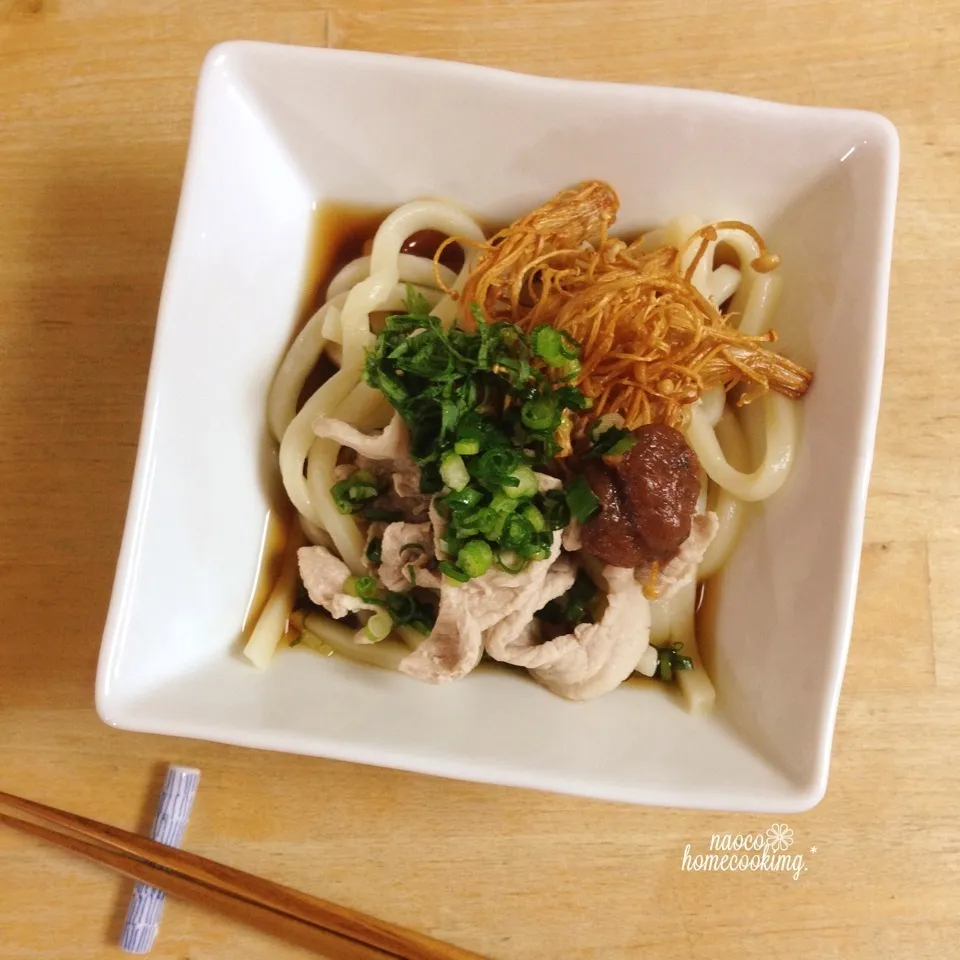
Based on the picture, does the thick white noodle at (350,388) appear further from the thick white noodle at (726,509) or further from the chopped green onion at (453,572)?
the thick white noodle at (726,509)

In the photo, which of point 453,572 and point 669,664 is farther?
point 669,664

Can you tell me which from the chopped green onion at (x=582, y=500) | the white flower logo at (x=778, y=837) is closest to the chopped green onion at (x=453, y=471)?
the chopped green onion at (x=582, y=500)

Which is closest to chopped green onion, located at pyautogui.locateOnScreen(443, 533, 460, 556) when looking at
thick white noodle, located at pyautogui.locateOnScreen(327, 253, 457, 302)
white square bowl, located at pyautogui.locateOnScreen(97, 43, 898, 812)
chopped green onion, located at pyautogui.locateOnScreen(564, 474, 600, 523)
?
chopped green onion, located at pyautogui.locateOnScreen(564, 474, 600, 523)

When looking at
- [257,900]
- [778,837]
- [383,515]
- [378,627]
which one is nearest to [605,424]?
[383,515]

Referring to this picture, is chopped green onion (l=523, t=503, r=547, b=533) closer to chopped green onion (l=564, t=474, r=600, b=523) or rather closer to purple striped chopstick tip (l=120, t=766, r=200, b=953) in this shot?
chopped green onion (l=564, t=474, r=600, b=523)

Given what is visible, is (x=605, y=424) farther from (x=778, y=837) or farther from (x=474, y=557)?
(x=778, y=837)
